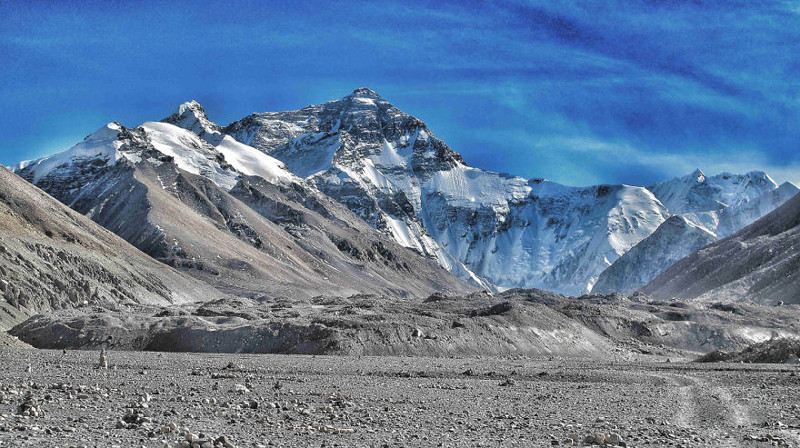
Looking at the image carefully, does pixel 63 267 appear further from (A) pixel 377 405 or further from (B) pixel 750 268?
(B) pixel 750 268

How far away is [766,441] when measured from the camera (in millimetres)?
20766

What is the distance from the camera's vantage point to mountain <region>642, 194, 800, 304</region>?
470 ft

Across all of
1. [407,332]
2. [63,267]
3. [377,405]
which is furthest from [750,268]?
[377,405]

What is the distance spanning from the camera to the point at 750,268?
526ft

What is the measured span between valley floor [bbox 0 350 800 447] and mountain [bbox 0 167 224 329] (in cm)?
4277

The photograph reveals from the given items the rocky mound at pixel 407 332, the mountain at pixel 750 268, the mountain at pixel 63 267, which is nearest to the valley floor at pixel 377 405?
the rocky mound at pixel 407 332

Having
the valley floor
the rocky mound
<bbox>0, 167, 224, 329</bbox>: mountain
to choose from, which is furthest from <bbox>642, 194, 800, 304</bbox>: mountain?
the valley floor

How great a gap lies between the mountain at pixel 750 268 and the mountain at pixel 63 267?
96.5m

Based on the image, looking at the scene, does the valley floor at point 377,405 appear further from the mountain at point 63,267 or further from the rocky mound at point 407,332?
the mountain at point 63,267

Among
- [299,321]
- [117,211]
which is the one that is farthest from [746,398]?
[117,211]

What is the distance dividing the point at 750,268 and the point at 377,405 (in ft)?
497

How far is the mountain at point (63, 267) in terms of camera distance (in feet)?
285

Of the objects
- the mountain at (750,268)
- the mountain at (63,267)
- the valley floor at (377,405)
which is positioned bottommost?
the valley floor at (377,405)

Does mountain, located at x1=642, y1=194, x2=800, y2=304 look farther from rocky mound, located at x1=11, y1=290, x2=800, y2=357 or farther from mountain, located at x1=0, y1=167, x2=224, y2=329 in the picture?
mountain, located at x1=0, y1=167, x2=224, y2=329
